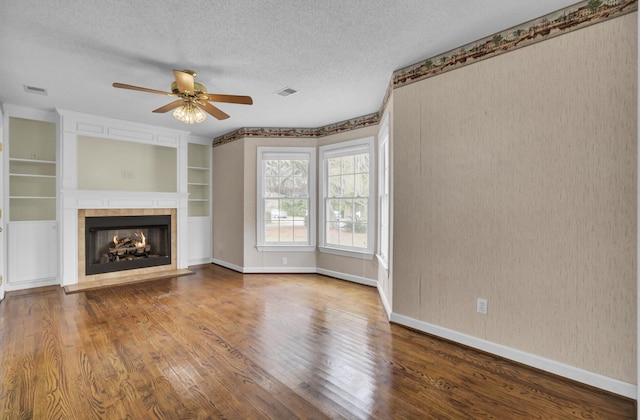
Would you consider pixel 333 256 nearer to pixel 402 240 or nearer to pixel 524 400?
pixel 402 240

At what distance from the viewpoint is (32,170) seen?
4461 mm

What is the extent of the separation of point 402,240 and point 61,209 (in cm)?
488

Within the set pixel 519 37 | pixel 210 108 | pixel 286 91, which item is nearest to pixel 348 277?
pixel 286 91

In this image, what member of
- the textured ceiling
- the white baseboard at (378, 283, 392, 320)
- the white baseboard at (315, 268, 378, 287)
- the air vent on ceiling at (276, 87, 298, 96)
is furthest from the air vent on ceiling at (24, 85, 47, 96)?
the white baseboard at (378, 283, 392, 320)

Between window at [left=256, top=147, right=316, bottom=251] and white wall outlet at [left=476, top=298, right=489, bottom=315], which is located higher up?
window at [left=256, top=147, right=316, bottom=251]

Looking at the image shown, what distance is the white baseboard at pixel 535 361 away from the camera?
199cm

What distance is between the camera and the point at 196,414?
179 cm

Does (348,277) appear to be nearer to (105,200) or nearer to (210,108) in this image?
(210,108)

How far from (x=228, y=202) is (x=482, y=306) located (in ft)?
15.2

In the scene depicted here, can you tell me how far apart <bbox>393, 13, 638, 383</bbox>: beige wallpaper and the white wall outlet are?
0.13ft

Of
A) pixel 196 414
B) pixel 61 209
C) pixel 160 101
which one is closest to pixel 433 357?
pixel 196 414

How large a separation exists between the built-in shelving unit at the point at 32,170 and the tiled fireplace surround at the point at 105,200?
26cm

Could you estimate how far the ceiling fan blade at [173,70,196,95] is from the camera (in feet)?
8.91

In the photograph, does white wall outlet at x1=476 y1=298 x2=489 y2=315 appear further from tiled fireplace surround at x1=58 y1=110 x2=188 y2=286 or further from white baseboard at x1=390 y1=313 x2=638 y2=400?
tiled fireplace surround at x1=58 y1=110 x2=188 y2=286
